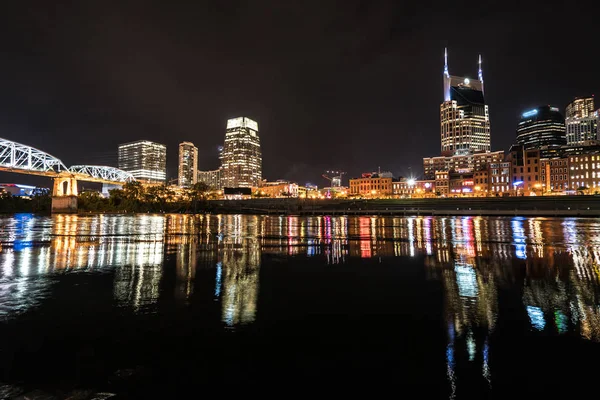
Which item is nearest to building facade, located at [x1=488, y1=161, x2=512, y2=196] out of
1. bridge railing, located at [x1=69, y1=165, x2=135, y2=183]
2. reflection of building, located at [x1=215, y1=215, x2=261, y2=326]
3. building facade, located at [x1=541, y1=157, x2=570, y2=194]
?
building facade, located at [x1=541, y1=157, x2=570, y2=194]

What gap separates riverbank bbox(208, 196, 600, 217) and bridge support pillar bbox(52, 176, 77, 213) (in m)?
41.1

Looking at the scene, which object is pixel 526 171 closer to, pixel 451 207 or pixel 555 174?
pixel 555 174

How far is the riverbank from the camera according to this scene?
197 feet

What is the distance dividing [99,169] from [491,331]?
213354 millimetres

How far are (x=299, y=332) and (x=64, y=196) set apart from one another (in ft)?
406

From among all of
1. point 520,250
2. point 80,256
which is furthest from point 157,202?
point 520,250

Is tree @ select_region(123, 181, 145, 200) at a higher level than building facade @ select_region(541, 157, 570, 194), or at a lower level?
lower

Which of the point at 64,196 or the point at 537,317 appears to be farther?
the point at 64,196

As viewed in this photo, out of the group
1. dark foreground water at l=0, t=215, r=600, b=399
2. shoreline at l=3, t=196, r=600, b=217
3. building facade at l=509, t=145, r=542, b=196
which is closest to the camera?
dark foreground water at l=0, t=215, r=600, b=399

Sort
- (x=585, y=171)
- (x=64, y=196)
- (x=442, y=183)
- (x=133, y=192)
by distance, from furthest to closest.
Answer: (x=442, y=183)
(x=585, y=171)
(x=133, y=192)
(x=64, y=196)

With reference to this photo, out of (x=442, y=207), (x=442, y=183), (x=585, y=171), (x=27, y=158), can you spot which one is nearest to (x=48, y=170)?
(x=27, y=158)

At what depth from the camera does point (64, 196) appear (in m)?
105

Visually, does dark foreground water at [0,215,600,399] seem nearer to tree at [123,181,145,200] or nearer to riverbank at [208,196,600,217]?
riverbank at [208,196,600,217]

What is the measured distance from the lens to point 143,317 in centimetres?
655
